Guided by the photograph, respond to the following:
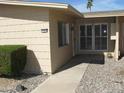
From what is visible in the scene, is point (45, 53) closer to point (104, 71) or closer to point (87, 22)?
point (104, 71)

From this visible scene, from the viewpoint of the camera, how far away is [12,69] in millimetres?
9000

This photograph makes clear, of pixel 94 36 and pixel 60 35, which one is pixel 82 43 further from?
pixel 60 35

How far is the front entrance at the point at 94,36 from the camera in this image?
1683cm

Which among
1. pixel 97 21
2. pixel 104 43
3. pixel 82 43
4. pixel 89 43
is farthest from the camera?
pixel 82 43

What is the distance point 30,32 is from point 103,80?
3.81 metres

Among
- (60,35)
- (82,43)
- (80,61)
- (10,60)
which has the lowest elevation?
(80,61)

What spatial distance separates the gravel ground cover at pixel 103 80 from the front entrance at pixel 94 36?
4.83 m

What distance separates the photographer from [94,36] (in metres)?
17.1

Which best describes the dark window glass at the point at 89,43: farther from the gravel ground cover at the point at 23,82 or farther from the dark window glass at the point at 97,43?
the gravel ground cover at the point at 23,82

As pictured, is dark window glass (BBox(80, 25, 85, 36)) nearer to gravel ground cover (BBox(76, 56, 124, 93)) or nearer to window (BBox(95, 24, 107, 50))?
window (BBox(95, 24, 107, 50))

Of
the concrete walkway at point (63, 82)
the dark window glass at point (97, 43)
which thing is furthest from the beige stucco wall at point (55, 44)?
the dark window glass at point (97, 43)

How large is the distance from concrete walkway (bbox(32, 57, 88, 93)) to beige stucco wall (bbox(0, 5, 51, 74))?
0.83 meters

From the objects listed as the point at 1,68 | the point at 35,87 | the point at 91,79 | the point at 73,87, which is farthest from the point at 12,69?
the point at 91,79

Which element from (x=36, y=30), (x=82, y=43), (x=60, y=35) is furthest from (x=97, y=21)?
(x=36, y=30)
